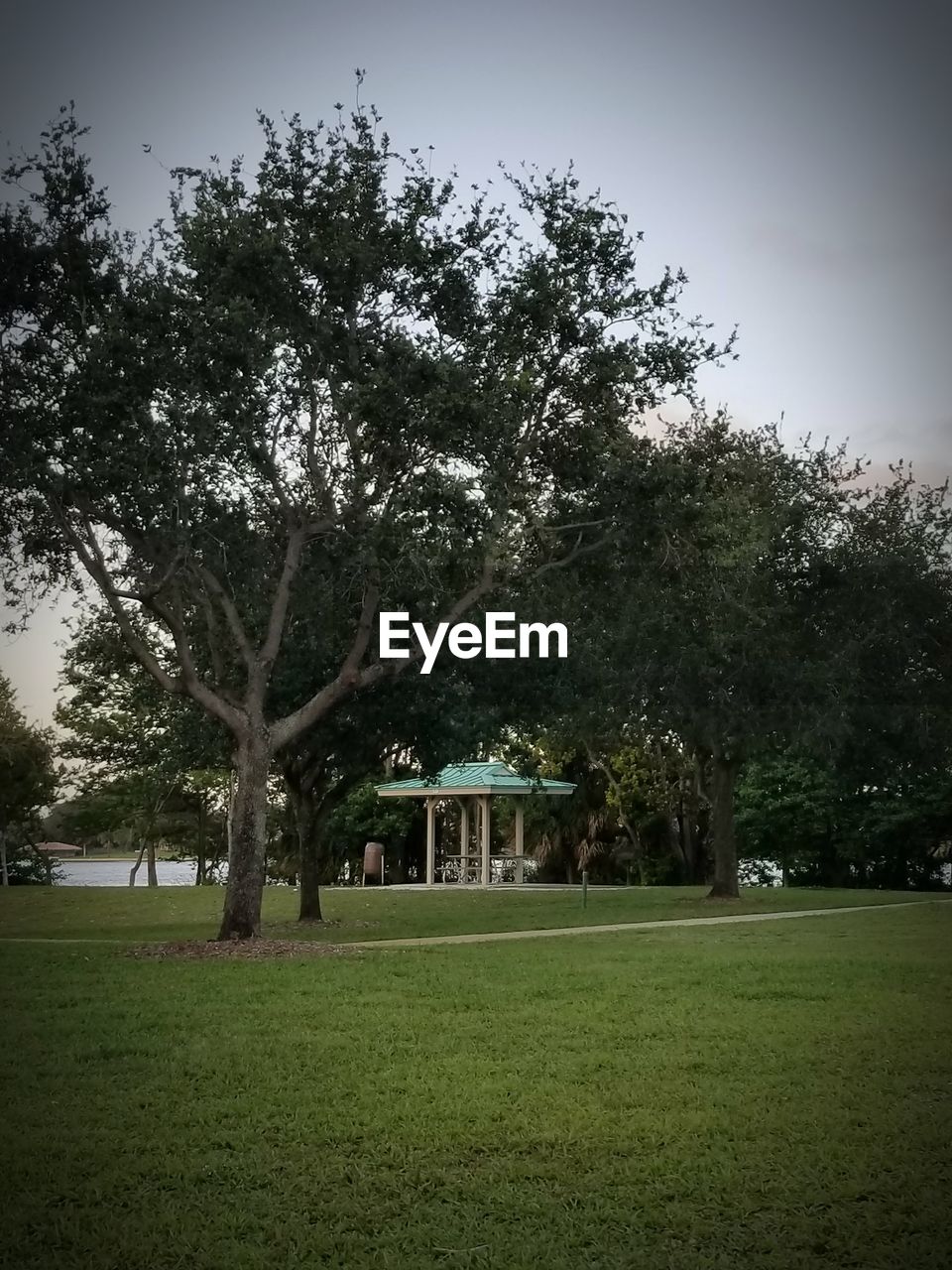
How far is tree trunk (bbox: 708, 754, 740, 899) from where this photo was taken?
3075cm

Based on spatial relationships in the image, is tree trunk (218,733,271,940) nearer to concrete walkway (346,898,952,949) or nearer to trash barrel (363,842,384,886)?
concrete walkway (346,898,952,949)

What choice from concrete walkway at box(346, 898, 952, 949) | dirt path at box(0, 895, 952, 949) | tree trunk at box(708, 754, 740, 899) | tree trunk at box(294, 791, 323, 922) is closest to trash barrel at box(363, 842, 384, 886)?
tree trunk at box(708, 754, 740, 899)

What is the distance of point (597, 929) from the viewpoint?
A: 23047mm

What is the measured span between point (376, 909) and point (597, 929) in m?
9.26

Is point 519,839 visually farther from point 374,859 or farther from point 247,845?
point 247,845

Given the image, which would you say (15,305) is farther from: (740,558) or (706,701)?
(706,701)

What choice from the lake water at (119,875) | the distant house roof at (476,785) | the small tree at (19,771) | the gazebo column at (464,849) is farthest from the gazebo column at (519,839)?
the small tree at (19,771)

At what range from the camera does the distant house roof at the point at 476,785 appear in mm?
41625

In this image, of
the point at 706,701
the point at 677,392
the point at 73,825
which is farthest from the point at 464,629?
the point at 73,825

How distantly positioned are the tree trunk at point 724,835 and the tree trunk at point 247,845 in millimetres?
13584

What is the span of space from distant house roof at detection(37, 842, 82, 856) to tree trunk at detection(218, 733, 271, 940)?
105 ft

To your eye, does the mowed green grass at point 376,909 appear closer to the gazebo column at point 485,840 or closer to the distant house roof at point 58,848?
the gazebo column at point 485,840

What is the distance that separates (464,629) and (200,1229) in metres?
15.8

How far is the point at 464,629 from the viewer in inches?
843
